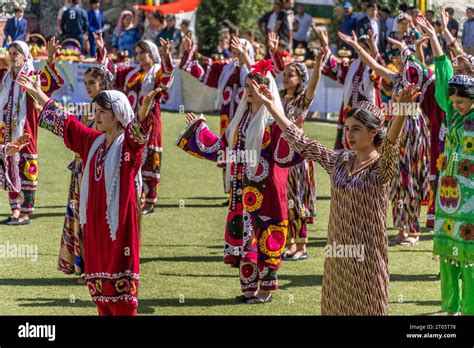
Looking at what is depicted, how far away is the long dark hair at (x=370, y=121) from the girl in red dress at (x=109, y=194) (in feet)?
4.22

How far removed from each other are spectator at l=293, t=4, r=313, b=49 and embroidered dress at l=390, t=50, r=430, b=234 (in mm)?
12957

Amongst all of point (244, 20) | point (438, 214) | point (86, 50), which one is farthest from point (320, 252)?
point (244, 20)

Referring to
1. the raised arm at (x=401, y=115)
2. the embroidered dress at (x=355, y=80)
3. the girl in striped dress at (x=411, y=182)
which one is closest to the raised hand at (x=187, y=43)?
the embroidered dress at (x=355, y=80)

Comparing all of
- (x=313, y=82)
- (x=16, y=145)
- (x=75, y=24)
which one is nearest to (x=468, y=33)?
(x=313, y=82)

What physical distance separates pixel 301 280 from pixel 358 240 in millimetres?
3432

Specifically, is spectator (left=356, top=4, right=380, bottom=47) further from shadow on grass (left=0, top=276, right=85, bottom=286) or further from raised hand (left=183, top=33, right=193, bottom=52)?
shadow on grass (left=0, top=276, right=85, bottom=286)

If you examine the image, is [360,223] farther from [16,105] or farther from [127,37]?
[127,37]

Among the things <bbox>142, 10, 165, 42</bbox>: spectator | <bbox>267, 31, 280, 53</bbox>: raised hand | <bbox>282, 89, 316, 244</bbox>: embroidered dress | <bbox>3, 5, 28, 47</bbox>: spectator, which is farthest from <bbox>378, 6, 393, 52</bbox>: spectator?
<bbox>282, 89, 316, 244</bbox>: embroidered dress

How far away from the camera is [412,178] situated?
12.0m

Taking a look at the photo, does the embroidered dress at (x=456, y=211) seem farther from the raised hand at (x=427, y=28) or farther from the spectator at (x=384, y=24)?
the spectator at (x=384, y=24)

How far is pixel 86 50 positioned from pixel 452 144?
673 inches

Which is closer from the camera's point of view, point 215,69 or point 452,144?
point 452,144

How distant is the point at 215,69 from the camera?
14.0 m
